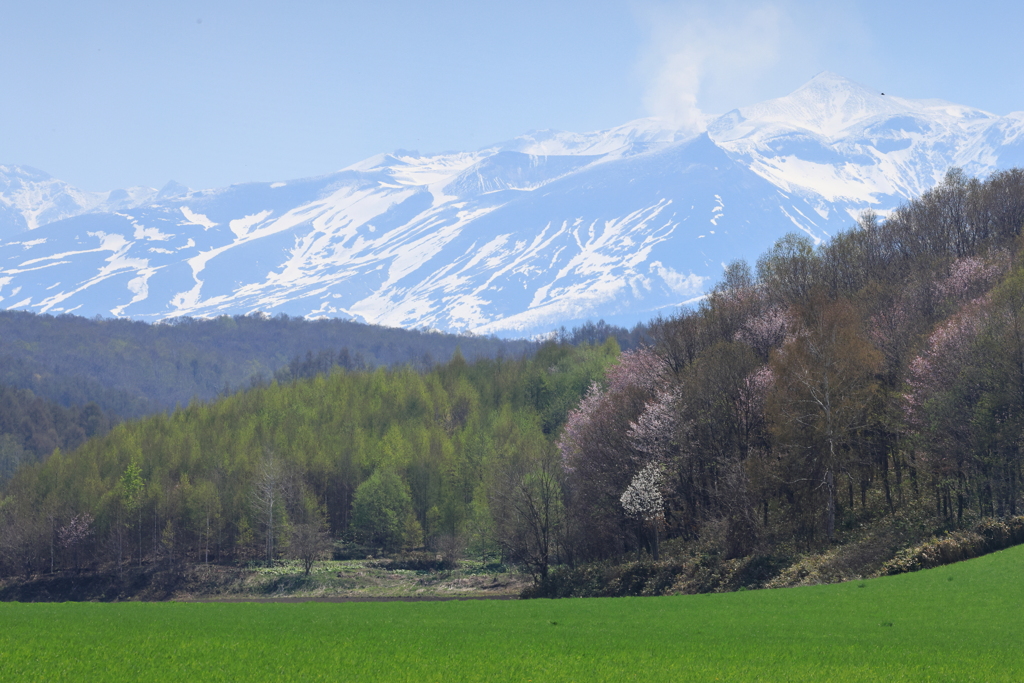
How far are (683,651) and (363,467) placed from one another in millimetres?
90115

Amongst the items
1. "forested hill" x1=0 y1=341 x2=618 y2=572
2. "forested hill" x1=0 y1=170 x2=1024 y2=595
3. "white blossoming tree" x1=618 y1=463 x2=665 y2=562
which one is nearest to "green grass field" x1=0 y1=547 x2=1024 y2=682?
"forested hill" x1=0 y1=170 x2=1024 y2=595

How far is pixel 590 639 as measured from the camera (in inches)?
1096

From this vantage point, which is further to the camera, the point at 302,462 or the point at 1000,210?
the point at 302,462

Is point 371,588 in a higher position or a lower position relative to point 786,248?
lower

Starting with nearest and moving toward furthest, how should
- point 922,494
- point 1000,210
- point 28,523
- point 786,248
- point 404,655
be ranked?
1. point 404,655
2. point 922,494
3. point 1000,210
4. point 786,248
5. point 28,523

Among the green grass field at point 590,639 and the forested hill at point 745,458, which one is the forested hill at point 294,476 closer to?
the forested hill at point 745,458

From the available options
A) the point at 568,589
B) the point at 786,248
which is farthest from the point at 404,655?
the point at 786,248

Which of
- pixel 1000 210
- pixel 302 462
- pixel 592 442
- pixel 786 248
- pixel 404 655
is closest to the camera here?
pixel 404 655

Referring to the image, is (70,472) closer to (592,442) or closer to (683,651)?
(592,442)

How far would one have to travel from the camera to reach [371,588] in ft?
275

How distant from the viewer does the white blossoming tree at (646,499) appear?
179 feet

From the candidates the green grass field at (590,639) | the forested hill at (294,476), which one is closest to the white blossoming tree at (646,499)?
the green grass field at (590,639)

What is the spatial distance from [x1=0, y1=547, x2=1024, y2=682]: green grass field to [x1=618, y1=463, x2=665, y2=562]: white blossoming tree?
56.7 ft

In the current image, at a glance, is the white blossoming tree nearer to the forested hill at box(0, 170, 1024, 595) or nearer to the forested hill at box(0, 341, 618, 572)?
the forested hill at box(0, 170, 1024, 595)
